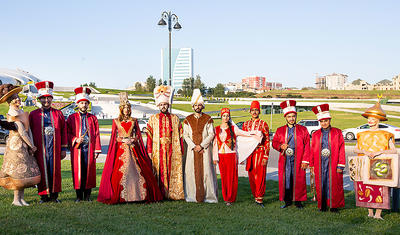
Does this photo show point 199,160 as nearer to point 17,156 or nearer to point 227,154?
point 227,154

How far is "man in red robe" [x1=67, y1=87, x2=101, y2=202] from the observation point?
6.57 m

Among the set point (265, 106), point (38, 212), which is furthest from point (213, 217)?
point (265, 106)

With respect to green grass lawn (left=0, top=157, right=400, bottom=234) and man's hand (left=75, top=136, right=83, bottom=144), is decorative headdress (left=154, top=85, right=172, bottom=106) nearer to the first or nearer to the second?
man's hand (left=75, top=136, right=83, bottom=144)

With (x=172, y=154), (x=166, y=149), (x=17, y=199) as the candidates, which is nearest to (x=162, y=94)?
(x=166, y=149)

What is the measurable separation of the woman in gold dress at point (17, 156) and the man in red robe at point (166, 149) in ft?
6.63

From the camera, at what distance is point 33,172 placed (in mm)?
6012

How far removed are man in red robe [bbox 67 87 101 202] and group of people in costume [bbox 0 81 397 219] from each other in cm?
2

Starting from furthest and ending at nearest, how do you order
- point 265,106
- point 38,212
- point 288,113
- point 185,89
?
point 185,89, point 265,106, point 288,113, point 38,212

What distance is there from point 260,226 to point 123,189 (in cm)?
243

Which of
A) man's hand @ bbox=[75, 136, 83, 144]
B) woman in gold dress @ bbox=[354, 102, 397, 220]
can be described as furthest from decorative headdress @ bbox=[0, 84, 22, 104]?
woman in gold dress @ bbox=[354, 102, 397, 220]

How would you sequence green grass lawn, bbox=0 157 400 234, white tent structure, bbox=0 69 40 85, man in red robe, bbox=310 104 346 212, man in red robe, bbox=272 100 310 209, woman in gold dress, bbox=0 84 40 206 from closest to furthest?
green grass lawn, bbox=0 157 400 234 → woman in gold dress, bbox=0 84 40 206 → man in red robe, bbox=310 104 346 212 → man in red robe, bbox=272 100 310 209 → white tent structure, bbox=0 69 40 85

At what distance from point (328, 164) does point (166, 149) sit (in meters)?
2.89

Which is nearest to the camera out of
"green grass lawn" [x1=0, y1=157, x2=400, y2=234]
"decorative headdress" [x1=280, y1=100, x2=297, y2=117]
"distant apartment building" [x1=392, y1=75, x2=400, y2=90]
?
"green grass lawn" [x1=0, y1=157, x2=400, y2=234]

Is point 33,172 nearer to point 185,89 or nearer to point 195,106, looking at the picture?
point 195,106
